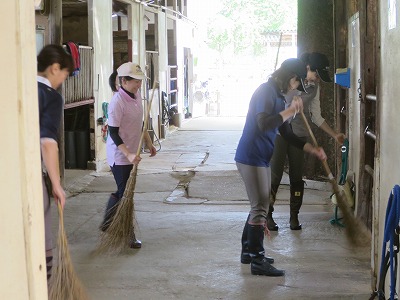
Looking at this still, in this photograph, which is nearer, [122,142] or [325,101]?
[122,142]

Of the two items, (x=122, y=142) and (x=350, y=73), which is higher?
(x=350, y=73)

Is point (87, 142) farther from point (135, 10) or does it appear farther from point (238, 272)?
point (238, 272)

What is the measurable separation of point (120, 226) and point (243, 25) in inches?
884

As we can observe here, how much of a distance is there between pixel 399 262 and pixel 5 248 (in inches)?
81.0

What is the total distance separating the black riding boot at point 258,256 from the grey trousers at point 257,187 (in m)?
0.07

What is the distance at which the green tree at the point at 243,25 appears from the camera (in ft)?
88.0

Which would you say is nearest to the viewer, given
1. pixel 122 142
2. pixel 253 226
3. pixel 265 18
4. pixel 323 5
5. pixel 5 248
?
pixel 5 248

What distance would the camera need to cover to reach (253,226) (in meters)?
4.64

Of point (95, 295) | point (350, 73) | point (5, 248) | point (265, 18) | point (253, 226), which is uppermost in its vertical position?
point (265, 18)

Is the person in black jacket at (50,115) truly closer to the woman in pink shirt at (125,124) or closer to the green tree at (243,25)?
the woman in pink shirt at (125,124)

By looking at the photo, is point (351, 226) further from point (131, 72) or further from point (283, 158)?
point (131, 72)

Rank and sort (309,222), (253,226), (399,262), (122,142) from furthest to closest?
(309,222) → (122,142) → (253,226) → (399,262)

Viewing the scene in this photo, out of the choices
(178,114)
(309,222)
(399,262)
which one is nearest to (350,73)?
(309,222)

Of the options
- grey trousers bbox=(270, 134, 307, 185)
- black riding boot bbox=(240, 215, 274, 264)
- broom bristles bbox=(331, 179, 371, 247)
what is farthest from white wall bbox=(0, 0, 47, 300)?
grey trousers bbox=(270, 134, 307, 185)
